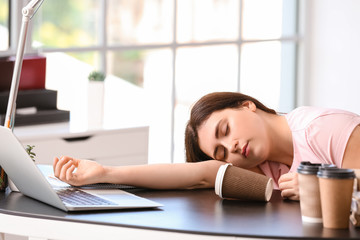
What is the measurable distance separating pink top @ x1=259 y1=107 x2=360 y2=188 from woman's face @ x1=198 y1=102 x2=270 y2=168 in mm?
101

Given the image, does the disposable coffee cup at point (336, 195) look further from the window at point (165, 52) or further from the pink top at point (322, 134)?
the window at point (165, 52)

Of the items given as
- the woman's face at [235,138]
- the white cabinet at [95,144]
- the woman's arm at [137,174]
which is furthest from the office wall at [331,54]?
the woman's arm at [137,174]

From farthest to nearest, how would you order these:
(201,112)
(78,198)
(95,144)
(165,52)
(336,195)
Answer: (165,52), (95,144), (201,112), (78,198), (336,195)

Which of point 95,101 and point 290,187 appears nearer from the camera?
point 290,187

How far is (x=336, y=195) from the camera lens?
1620 mm

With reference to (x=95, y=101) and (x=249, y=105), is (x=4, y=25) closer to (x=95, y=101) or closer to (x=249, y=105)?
(x=95, y=101)

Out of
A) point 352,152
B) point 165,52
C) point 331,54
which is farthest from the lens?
point 331,54

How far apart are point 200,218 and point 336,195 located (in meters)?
0.31

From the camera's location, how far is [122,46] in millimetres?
4535

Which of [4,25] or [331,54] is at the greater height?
[4,25]

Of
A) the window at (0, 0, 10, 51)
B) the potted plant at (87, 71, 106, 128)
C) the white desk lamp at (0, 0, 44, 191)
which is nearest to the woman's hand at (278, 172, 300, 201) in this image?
the white desk lamp at (0, 0, 44, 191)

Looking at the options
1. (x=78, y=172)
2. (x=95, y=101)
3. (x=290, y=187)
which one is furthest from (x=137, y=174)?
(x=95, y=101)

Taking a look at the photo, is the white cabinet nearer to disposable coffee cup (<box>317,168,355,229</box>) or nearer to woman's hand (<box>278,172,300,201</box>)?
woman's hand (<box>278,172,300,201</box>)

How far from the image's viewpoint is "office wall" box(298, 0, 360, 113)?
205 inches
